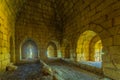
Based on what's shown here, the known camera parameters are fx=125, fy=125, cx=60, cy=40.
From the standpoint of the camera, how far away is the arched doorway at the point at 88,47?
22.5ft

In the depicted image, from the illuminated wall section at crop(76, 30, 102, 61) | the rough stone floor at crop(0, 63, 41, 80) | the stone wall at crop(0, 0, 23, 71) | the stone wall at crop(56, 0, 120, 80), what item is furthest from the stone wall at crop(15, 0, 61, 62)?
the rough stone floor at crop(0, 63, 41, 80)

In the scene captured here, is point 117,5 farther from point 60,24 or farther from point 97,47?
point 60,24

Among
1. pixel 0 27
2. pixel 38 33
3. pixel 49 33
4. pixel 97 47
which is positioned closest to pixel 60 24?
pixel 49 33

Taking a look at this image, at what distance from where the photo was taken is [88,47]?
7457 mm

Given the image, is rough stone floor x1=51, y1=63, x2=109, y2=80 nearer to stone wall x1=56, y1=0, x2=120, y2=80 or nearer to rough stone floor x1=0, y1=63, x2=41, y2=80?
stone wall x1=56, y1=0, x2=120, y2=80

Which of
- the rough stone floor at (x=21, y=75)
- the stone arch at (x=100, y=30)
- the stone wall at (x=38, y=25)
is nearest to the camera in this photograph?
the rough stone floor at (x=21, y=75)

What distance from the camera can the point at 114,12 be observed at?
373 centimetres

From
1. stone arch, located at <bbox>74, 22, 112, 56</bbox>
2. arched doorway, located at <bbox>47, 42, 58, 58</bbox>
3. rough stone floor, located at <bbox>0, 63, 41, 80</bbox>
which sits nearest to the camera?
rough stone floor, located at <bbox>0, 63, 41, 80</bbox>

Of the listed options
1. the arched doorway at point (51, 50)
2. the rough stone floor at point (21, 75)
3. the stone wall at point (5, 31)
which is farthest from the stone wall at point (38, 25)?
the rough stone floor at point (21, 75)

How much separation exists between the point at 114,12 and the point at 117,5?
A: 22 cm

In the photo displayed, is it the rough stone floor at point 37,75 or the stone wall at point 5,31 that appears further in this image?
the stone wall at point 5,31

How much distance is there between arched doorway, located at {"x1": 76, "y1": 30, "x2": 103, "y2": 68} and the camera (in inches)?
270

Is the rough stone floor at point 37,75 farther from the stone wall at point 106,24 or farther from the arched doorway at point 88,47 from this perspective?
the arched doorway at point 88,47

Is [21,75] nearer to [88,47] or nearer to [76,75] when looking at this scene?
[76,75]
